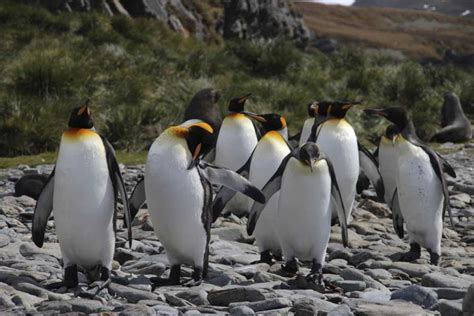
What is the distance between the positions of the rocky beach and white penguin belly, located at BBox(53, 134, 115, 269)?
0.72ft

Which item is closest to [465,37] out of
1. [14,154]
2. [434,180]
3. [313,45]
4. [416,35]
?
[416,35]

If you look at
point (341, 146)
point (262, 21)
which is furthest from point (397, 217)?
point (262, 21)

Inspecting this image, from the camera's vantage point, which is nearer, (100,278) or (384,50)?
(100,278)

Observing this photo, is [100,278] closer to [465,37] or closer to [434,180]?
[434,180]

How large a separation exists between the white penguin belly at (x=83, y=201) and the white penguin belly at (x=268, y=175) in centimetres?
149

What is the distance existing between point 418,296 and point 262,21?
88.7 feet

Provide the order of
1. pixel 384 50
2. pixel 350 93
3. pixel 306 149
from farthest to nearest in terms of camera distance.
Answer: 1. pixel 384 50
2. pixel 350 93
3. pixel 306 149

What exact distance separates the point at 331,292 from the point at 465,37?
194 ft

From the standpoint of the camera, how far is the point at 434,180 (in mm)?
6387

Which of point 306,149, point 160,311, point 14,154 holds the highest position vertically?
point 306,149

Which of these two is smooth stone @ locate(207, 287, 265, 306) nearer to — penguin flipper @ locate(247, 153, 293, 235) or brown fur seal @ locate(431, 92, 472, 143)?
penguin flipper @ locate(247, 153, 293, 235)

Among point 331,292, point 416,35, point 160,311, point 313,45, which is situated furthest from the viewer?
point 416,35

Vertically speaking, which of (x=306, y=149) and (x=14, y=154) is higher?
(x=306, y=149)

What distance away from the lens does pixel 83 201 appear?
4621 millimetres
